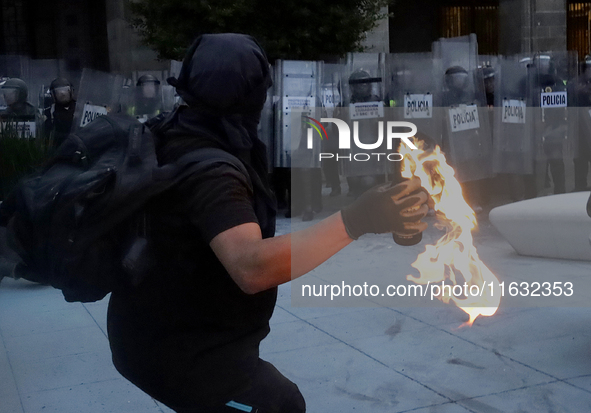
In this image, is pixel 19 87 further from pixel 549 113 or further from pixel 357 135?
pixel 549 113

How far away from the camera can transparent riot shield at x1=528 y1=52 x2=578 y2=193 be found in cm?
998

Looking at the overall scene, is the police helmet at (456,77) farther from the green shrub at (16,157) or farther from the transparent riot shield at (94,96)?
the green shrub at (16,157)

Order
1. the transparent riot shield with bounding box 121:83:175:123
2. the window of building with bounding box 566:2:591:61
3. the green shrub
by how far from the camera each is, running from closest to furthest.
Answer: the green shrub → the transparent riot shield with bounding box 121:83:175:123 → the window of building with bounding box 566:2:591:61

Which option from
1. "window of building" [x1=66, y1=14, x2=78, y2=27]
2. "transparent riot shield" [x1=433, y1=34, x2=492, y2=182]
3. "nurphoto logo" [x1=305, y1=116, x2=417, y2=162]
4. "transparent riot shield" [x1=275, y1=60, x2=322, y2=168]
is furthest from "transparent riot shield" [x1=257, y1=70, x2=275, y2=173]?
"window of building" [x1=66, y1=14, x2=78, y2=27]

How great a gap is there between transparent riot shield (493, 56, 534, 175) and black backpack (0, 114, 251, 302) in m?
8.73

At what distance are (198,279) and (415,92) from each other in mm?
8470

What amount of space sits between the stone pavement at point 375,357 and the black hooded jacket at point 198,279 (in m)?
2.02

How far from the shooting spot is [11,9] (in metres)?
25.5

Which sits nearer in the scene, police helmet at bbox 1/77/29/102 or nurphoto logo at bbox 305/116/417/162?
nurphoto logo at bbox 305/116/417/162

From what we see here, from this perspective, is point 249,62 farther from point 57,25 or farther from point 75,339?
point 57,25

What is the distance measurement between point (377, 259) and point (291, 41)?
8.75 metres

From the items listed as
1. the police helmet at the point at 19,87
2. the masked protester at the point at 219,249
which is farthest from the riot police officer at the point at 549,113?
the masked protester at the point at 219,249

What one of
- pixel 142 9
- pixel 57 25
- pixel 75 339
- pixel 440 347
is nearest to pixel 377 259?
pixel 440 347

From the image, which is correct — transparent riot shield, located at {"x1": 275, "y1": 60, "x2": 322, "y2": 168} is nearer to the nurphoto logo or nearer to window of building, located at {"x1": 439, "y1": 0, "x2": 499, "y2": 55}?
the nurphoto logo
